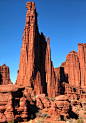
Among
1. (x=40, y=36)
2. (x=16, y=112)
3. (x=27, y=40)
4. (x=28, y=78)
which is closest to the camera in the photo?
(x=16, y=112)

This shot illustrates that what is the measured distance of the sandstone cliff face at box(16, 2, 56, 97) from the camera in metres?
55.1

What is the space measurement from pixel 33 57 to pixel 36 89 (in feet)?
37.8

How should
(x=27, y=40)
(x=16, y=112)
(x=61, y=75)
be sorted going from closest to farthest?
(x=16, y=112), (x=27, y=40), (x=61, y=75)

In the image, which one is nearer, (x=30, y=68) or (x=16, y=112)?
(x=16, y=112)

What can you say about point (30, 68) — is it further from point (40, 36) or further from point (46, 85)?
point (40, 36)

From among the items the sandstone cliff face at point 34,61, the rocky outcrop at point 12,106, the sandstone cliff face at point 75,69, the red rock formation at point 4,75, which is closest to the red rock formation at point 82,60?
the sandstone cliff face at point 75,69

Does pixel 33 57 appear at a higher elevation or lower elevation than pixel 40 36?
lower

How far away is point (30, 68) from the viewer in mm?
55156

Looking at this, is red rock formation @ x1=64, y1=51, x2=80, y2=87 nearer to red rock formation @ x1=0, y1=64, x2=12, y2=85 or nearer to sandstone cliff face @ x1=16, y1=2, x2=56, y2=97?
sandstone cliff face @ x1=16, y1=2, x2=56, y2=97

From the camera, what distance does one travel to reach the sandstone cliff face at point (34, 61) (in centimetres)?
5509

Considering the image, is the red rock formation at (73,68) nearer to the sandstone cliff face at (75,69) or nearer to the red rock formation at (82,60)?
the sandstone cliff face at (75,69)

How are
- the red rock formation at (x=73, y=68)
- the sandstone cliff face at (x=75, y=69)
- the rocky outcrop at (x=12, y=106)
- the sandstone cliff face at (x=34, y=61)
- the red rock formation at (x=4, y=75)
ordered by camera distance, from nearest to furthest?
the rocky outcrop at (x=12, y=106), the sandstone cliff face at (x=34, y=61), the red rock formation at (x=4, y=75), the sandstone cliff face at (x=75, y=69), the red rock formation at (x=73, y=68)

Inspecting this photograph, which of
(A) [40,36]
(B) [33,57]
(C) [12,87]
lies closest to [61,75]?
(A) [40,36]

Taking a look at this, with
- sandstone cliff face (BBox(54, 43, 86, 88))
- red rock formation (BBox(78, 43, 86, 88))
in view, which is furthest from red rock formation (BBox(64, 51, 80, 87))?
red rock formation (BBox(78, 43, 86, 88))
